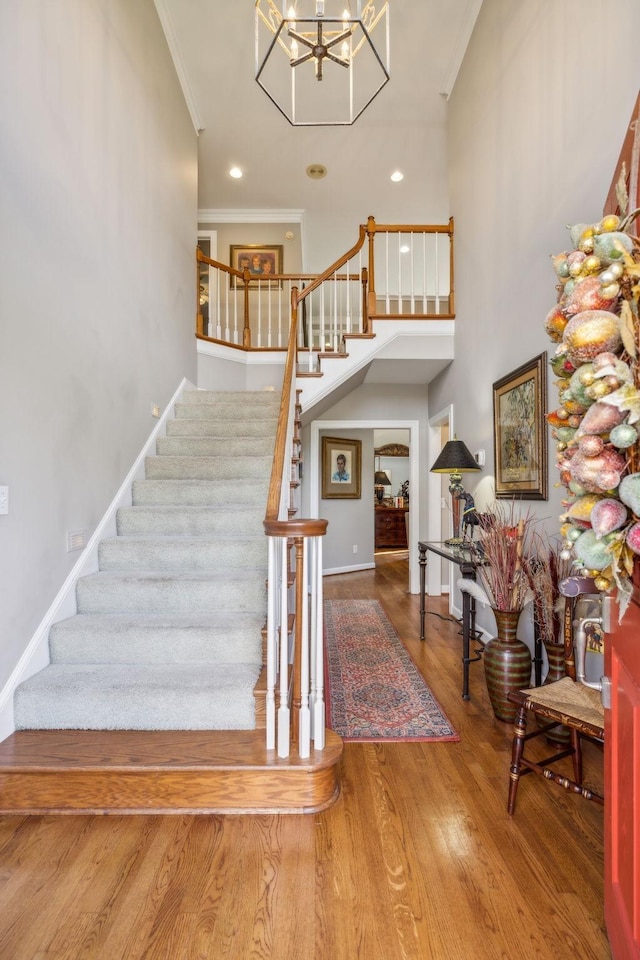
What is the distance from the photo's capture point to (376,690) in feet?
9.75

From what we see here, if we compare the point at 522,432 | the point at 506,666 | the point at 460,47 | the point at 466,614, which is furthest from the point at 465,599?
the point at 460,47

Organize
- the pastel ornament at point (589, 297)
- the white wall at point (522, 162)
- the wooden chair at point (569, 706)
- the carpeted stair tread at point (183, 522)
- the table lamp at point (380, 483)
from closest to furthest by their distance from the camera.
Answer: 1. the pastel ornament at point (589, 297)
2. the wooden chair at point (569, 706)
3. the white wall at point (522, 162)
4. the carpeted stair tread at point (183, 522)
5. the table lamp at point (380, 483)

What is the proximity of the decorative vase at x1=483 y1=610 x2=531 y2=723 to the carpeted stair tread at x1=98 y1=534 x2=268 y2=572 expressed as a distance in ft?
4.45

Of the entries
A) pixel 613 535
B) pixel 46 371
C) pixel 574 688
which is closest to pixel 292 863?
pixel 574 688

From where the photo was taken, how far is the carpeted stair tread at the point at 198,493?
338 centimetres

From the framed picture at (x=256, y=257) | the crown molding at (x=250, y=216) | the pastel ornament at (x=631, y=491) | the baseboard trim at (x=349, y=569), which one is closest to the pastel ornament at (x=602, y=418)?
the pastel ornament at (x=631, y=491)

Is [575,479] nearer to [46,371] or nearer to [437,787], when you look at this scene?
[437,787]

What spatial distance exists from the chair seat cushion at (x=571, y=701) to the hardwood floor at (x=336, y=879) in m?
0.45

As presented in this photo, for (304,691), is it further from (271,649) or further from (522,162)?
(522,162)

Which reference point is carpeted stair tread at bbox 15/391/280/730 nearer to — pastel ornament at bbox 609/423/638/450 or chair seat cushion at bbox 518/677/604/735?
chair seat cushion at bbox 518/677/604/735

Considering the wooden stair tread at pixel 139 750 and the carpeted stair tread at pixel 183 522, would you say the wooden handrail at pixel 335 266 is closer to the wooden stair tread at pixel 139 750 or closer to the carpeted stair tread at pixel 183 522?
the carpeted stair tread at pixel 183 522

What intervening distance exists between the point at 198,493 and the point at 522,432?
220 centimetres

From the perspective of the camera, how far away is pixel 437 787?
2016 millimetres

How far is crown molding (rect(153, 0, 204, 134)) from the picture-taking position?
4.10 m
